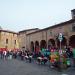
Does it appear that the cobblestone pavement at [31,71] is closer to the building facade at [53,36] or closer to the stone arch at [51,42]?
the building facade at [53,36]

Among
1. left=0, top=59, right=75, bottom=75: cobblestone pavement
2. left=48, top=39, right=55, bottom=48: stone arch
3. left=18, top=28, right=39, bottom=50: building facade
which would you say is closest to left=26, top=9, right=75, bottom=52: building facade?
left=48, top=39, right=55, bottom=48: stone arch

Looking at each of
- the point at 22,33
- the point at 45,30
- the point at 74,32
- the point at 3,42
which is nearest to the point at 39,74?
the point at 74,32

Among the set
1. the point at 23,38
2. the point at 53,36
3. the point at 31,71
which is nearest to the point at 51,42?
the point at 53,36

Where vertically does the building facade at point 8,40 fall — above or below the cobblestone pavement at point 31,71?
above

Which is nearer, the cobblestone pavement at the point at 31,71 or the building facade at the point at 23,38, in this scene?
the cobblestone pavement at the point at 31,71

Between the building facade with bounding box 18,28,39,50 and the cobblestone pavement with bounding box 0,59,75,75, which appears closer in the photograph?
the cobblestone pavement with bounding box 0,59,75,75

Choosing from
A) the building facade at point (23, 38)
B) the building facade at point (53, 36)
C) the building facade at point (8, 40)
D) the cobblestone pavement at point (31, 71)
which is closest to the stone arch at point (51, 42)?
the building facade at point (53, 36)

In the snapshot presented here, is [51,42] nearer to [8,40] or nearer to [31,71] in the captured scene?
[31,71]

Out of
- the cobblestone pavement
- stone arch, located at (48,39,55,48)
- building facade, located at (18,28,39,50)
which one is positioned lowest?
the cobblestone pavement

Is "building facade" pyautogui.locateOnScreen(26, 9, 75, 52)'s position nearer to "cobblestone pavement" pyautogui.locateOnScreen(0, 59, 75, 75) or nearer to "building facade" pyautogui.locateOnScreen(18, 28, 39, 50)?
"building facade" pyautogui.locateOnScreen(18, 28, 39, 50)

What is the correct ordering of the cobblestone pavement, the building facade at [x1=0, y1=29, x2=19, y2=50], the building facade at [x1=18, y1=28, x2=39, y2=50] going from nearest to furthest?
the cobblestone pavement, the building facade at [x1=18, y1=28, x2=39, y2=50], the building facade at [x1=0, y1=29, x2=19, y2=50]

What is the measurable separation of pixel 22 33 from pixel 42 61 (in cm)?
4475

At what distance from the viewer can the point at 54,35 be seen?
40.5 meters

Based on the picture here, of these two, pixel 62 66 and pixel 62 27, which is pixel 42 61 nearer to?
pixel 62 66
